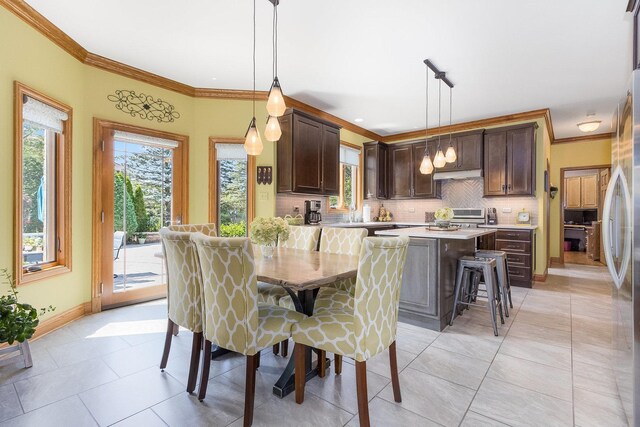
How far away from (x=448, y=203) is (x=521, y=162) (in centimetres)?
145

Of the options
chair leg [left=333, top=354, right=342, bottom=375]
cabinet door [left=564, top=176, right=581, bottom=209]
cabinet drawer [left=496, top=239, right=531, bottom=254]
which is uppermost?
cabinet door [left=564, top=176, right=581, bottom=209]

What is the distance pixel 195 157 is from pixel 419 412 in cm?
379

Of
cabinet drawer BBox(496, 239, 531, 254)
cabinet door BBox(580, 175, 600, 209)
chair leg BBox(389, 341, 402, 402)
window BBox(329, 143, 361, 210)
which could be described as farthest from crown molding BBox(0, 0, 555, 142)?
cabinet door BBox(580, 175, 600, 209)

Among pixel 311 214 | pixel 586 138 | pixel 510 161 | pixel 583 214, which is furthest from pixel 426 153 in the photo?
pixel 583 214

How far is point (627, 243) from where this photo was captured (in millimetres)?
1563

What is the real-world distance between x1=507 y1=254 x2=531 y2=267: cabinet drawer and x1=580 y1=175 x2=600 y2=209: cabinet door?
209 inches

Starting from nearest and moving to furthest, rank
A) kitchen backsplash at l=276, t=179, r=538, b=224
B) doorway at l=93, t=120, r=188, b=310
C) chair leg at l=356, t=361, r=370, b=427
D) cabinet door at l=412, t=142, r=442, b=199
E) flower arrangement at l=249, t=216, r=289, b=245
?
chair leg at l=356, t=361, r=370, b=427, flower arrangement at l=249, t=216, r=289, b=245, doorway at l=93, t=120, r=188, b=310, kitchen backsplash at l=276, t=179, r=538, b=224, cabinet door at l=412, t=142, r=442, b=199

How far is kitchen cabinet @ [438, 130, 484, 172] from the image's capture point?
5375mm

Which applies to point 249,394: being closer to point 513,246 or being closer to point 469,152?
point 513,246

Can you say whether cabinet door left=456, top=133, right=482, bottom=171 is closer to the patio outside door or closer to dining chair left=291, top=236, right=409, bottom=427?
dining chair left=291, top=236, right=409, bottom=427

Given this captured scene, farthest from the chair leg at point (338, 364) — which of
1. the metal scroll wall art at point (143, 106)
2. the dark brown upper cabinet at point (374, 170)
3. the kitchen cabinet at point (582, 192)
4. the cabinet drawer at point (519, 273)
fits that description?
the kitchen cabinet at point (582, 192)

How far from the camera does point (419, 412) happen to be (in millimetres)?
1795

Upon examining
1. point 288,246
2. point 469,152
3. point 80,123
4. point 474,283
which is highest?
point 469,152

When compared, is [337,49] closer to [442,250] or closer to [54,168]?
[442,250]
